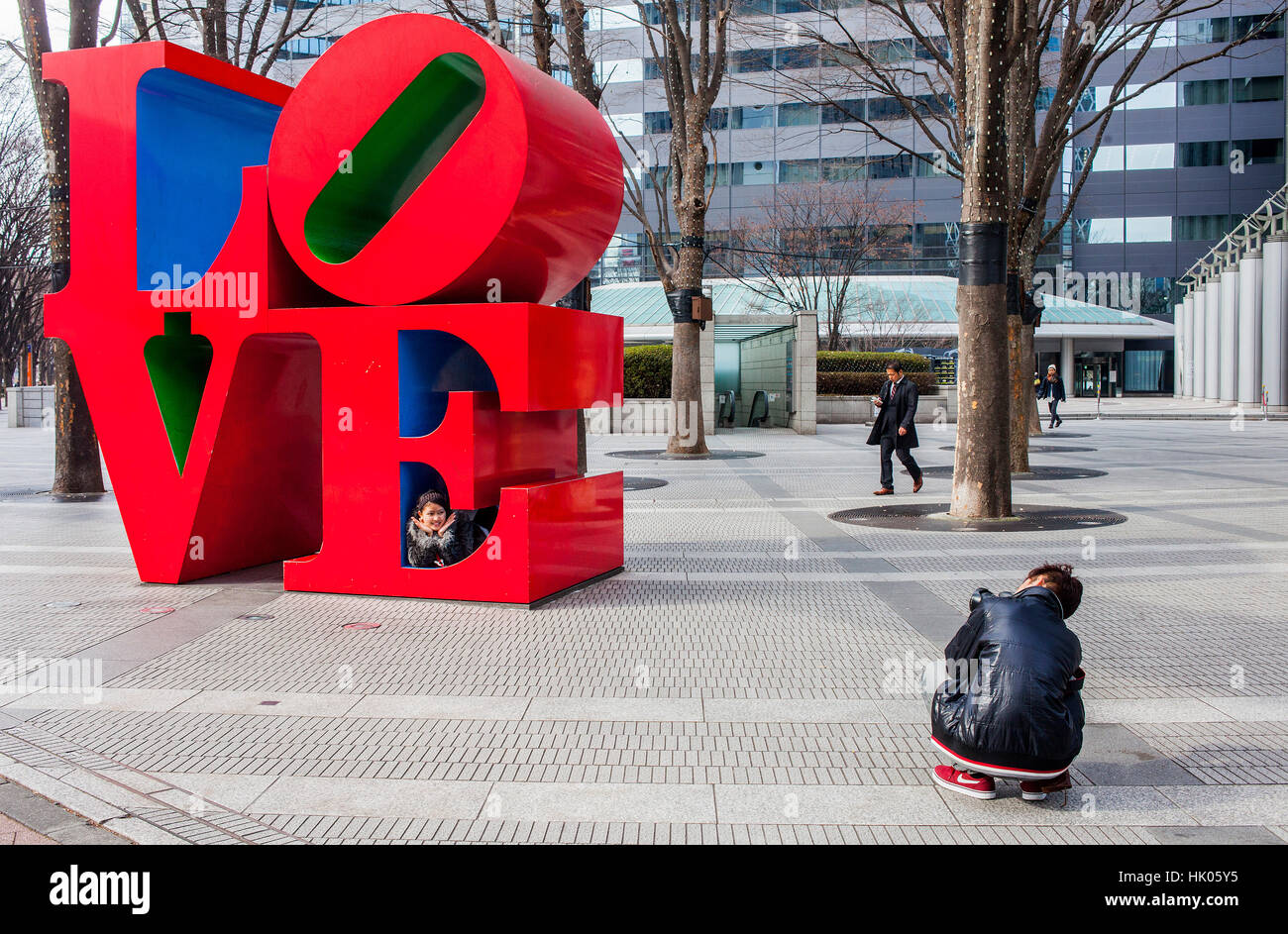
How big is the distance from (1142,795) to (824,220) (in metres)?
37.7

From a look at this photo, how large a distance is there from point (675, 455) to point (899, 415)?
7.10 metres

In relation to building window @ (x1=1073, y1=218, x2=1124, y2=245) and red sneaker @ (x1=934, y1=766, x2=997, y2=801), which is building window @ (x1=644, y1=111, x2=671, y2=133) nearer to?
building window @ (x1=1073, y1=218, x2=1124, y2=245)

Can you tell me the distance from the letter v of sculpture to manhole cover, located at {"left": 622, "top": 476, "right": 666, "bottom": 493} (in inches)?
251

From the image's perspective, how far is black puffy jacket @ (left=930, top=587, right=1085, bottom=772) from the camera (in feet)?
13.6

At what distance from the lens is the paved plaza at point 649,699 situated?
4.16m

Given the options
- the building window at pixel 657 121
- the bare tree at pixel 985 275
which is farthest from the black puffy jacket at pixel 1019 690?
the building window at pixel 657 121

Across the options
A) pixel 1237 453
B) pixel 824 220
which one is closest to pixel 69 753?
pixel 1237 453

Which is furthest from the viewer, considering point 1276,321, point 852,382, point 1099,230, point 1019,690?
point 1099,230

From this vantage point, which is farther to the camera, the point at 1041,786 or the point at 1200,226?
the point at 1200,226

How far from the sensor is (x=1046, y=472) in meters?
17.1

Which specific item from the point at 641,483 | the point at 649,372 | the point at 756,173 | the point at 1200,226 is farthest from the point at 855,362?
the point at 1200,226

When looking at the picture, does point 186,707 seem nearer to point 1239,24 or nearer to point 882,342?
point 882,342

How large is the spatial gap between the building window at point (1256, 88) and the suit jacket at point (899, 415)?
54.7 meters

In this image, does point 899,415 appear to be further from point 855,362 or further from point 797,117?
point 797,117
